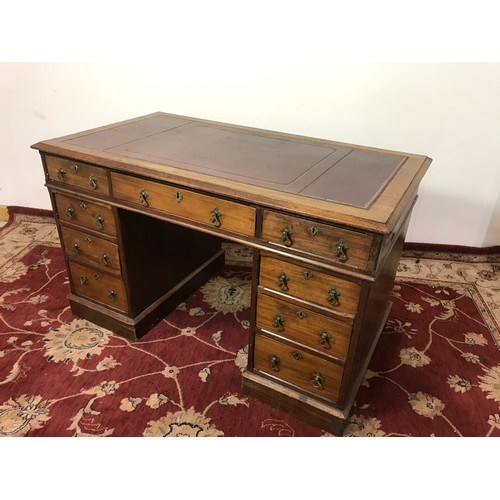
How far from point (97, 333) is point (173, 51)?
160 centimetres

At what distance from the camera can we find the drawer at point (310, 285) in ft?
4.40

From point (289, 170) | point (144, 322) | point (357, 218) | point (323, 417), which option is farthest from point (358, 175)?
point (144, 322)

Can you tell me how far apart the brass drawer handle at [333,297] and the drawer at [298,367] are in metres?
0.26

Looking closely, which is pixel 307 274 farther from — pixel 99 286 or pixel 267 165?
pixel 99 286

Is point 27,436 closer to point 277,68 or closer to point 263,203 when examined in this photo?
point 263,203

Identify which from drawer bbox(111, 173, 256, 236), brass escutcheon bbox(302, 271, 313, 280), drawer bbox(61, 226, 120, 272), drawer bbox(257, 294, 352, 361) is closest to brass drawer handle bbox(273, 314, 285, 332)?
drawer bbox(257, 294, 352, 361)

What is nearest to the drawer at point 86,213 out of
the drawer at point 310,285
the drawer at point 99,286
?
the drawer at point 99,286

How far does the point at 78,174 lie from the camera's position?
67.4 inches

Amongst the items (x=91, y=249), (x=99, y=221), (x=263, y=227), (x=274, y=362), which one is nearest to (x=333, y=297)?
(x=263, y=227)

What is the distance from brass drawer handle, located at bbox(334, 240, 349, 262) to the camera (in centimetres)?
126

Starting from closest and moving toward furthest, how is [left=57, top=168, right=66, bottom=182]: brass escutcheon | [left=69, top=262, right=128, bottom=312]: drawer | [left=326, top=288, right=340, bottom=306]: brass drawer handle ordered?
[left=326, top=288, right=340, bottom=306]: brass drawer handle → [left=57, top=168, right=66, bottom=182]: brass escutcheon → [left=69, top=262, right=128, bottom=312]: drawer

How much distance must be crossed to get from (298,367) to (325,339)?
7.9 inches

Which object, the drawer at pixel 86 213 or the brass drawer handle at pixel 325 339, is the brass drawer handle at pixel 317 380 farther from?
the drawer at pixel 86 213

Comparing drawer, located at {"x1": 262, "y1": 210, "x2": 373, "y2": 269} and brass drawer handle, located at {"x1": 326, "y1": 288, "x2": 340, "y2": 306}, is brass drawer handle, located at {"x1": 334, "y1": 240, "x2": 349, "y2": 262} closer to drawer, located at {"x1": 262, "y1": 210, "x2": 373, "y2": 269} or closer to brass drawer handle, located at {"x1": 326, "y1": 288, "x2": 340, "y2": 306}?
drawer, located at {"x1": 262, "y1": 210, "x2": 373, "y2": 269}
